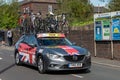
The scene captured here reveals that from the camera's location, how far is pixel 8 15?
62.9m

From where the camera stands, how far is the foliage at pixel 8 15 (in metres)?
60.2

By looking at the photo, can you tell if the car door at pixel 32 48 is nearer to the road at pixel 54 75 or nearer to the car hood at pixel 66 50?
the road at pixel 54 75

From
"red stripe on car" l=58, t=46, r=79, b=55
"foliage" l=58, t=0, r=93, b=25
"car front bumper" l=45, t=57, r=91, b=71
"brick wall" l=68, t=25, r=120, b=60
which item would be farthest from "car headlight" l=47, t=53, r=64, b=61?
"foliage" l=58, t=0, r=93, b=25

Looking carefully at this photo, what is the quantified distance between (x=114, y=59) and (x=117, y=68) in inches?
145

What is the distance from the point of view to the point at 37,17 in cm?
2608

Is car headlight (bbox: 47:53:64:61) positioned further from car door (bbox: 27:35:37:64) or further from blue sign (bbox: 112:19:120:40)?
blue sign (bbox: 112:19:120:40)

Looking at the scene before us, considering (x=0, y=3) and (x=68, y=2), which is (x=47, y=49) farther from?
(x=0, y=3)

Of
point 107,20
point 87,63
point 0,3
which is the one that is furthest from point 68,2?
point 0,3

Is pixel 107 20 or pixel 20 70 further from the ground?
pixel 107 20

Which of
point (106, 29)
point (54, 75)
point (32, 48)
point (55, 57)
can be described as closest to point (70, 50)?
point (55, 57)

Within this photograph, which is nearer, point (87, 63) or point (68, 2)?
point (87, 63)

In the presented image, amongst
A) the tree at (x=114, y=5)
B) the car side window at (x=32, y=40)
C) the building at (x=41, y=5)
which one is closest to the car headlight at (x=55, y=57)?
the car side window at (x=32, y=40)

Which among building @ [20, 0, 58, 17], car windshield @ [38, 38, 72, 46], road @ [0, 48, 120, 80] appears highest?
building @ [20, 0, 58, 17]

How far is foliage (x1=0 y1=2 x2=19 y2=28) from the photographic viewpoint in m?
60.2
